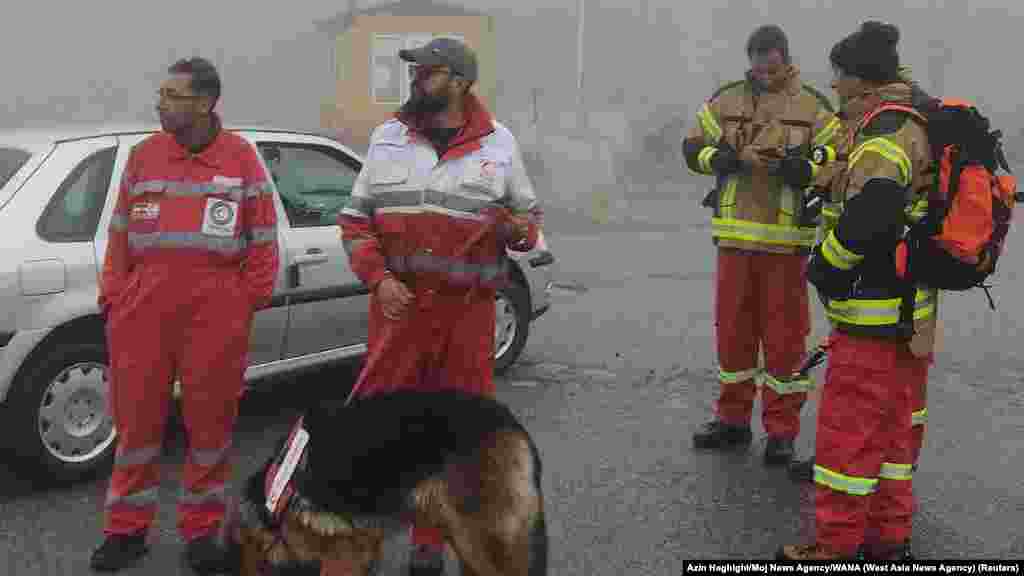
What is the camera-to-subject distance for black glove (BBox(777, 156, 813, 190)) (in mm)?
4746

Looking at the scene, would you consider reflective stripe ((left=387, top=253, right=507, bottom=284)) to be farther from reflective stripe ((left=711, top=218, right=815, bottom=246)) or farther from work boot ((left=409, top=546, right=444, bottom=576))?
reflective stripe ((left=711, top=218, right=815, bottom=246))

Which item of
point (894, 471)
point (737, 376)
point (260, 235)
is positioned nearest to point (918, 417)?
point (894, 471)

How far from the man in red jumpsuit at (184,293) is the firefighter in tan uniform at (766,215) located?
228 centimetres

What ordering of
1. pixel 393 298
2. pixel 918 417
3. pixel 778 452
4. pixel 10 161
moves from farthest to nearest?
1. pixel 778 452
2. pixel 10 161
3. pixel 918 417
4. pixel 393 298

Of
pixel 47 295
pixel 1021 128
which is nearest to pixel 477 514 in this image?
pixel 47 295

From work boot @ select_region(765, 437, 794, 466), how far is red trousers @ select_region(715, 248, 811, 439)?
3 centimetres

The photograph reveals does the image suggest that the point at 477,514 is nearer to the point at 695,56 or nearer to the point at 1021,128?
the point at 1021,128

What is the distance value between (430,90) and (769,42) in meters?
2.09

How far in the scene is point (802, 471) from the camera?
16.2 feet

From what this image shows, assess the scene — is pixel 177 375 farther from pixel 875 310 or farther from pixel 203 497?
pixel 875 310

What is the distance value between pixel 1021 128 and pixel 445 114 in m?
36.8

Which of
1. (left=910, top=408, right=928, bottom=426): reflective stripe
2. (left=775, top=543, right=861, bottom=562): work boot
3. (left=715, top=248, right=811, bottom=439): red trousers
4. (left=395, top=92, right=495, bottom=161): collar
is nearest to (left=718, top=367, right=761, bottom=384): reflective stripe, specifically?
(left=715, top=248, right=811, bottom=439): red trousers

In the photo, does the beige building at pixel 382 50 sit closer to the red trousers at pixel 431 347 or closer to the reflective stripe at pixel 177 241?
the reflective stripe at pixel 177 241

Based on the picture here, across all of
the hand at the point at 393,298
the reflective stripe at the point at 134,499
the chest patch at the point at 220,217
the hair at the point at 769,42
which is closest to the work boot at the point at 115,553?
the reflective stripe at the point at 134,499
